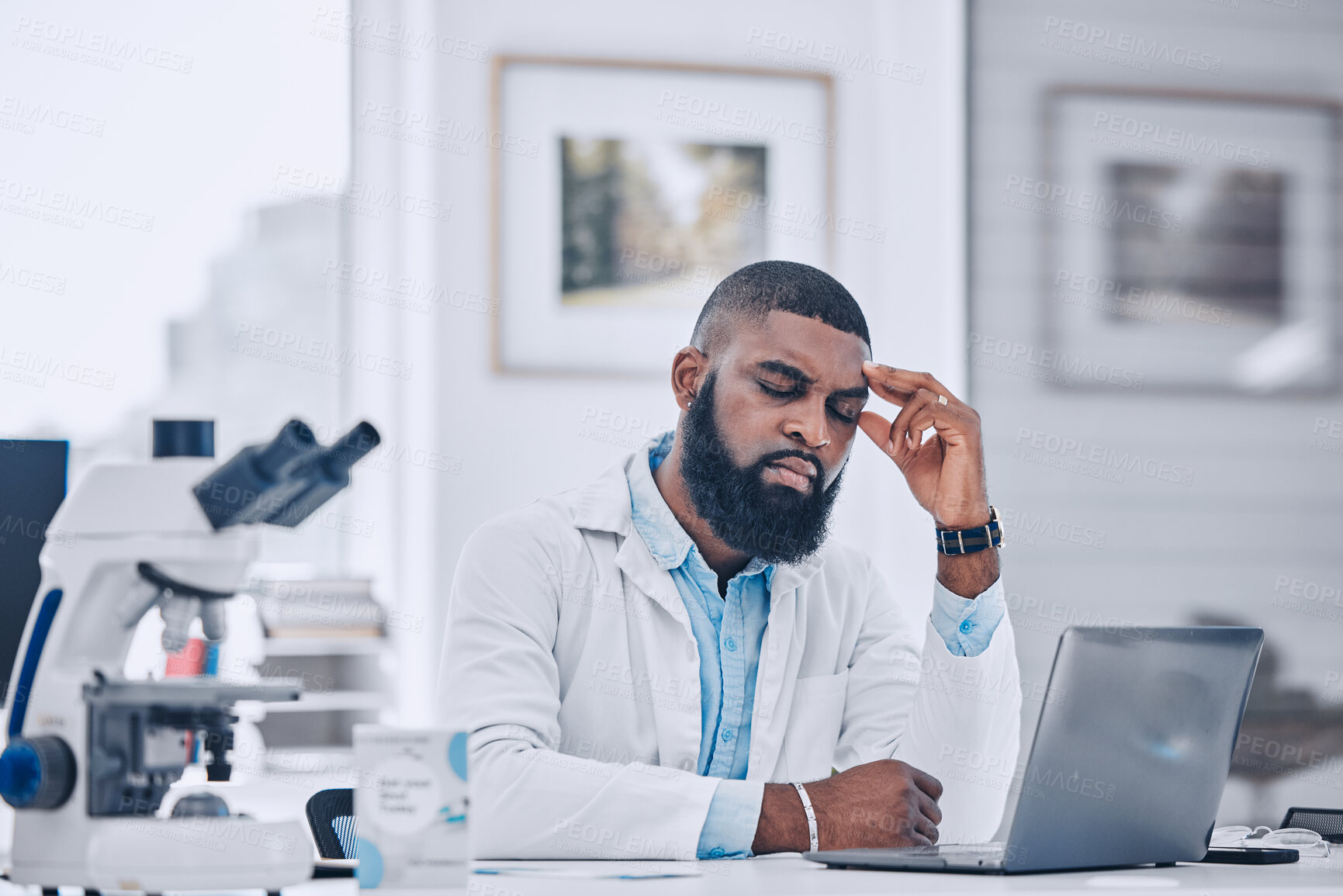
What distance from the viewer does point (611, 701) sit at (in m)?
1.80

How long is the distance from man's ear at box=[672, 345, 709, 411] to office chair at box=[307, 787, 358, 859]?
80cm

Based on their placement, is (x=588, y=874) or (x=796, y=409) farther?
(x=796, y=409)

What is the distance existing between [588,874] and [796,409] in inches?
32.5

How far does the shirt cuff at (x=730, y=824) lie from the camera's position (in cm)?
144

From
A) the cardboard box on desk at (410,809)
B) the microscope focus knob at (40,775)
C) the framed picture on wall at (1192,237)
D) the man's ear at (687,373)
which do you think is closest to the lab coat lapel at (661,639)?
the man's ear at (687,373)

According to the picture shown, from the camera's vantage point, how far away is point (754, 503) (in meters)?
1.88

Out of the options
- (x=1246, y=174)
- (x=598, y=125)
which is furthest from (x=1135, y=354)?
(x=598, y=125)

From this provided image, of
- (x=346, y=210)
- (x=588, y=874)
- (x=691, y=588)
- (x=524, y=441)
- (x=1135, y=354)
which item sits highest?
(x=346, y=210)

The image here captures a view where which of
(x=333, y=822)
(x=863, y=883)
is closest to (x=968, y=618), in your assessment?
→ (x=863, y=883)

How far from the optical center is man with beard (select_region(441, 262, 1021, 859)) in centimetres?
177

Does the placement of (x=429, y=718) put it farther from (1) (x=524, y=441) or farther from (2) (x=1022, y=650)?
(2) (x=1022, y=650)

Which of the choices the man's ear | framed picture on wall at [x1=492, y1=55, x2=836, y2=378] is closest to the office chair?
the man's ear

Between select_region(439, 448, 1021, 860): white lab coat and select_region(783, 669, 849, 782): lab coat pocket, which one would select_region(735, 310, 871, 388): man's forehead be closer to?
select_region(439, 448, 1021, 860): white lab coat

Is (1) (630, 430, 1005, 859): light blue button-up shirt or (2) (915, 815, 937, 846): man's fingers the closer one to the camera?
(2) (915, 815, 937, 846): man's fingers
